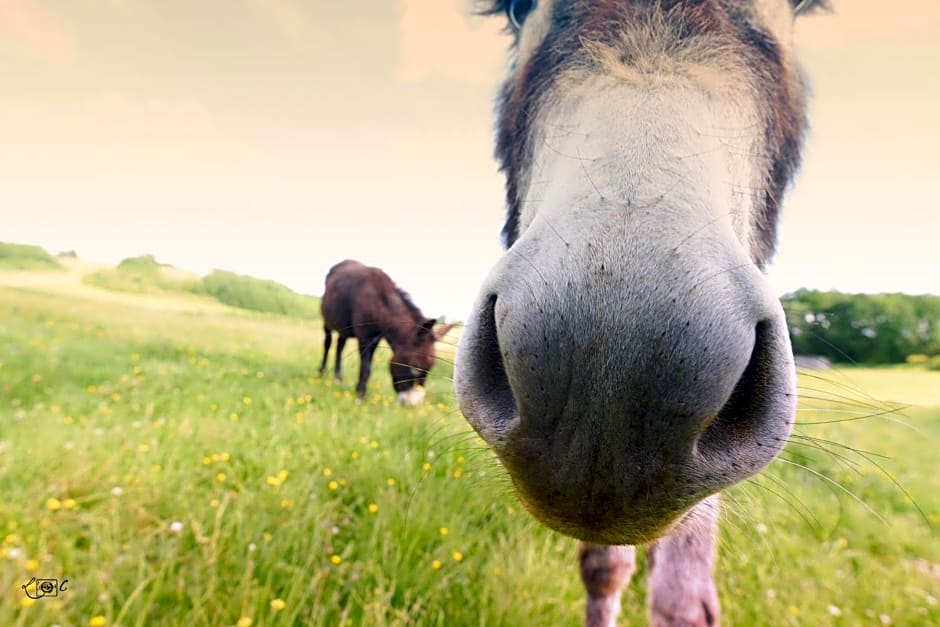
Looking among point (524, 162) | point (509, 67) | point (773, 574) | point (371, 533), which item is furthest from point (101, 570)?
point (773, 574)

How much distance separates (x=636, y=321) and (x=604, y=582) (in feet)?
5.83

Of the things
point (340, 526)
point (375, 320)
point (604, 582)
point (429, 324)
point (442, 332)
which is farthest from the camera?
point (375, 320)

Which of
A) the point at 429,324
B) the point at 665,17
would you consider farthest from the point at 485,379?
the point at 429,324

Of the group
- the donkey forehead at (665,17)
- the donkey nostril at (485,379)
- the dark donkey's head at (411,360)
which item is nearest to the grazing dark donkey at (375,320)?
the dark donkey's head at (411,360)

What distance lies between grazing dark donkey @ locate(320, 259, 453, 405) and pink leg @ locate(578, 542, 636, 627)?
3483 millimetres

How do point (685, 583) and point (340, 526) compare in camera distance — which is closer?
point (685, 583)

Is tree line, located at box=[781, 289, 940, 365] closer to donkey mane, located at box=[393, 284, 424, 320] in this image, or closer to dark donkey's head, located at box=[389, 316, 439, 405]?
dark donkey's head, located at box=[389, 316, 439, 405]

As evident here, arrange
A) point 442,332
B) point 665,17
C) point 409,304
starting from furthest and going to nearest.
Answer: point 409,304, point 442,332, point 665,17

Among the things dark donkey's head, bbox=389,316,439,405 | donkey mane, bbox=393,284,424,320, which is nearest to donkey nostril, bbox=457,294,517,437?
dark donkey's head, bbox=389,316,439,405

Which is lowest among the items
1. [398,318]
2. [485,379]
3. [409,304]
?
[485,379]

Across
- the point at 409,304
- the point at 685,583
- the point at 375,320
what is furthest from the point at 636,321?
the point at 409,304

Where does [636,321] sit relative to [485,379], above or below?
above

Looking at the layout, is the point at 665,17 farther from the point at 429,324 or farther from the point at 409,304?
the point at 409,304

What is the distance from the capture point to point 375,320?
21.9 feet
